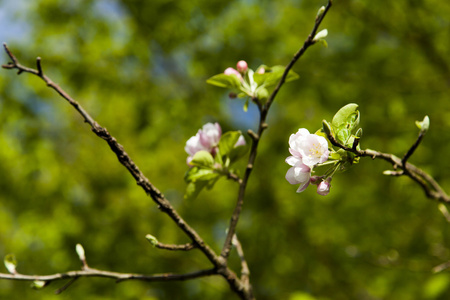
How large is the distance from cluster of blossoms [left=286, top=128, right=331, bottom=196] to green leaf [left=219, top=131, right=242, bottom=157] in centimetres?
31

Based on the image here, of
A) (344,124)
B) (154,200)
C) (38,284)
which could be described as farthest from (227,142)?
(38,284)

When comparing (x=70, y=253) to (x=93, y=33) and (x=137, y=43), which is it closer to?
(x=137, y=43)

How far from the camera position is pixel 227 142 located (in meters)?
1.06

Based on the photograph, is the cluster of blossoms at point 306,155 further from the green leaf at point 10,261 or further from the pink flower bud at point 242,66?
the green leaf at point 10,261

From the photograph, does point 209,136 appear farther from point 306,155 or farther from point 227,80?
point 306,155

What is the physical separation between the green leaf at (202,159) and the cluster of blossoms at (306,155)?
301mm

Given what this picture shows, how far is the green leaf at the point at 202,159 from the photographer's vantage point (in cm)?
100

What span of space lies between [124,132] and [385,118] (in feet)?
8.39

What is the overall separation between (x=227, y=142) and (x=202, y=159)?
0.29 feet

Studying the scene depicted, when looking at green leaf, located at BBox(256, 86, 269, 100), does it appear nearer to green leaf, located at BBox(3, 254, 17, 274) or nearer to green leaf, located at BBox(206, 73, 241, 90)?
green leaf, located at BBox(206, 73, 241, 90)

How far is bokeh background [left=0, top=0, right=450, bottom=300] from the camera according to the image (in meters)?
2.26

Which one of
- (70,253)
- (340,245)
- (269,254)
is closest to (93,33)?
(70,253)

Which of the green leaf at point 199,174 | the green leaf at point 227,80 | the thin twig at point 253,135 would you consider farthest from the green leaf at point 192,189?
the green leaf at point 227,80

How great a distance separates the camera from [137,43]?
9.75ft
